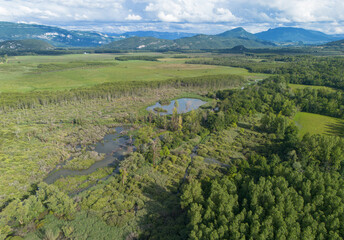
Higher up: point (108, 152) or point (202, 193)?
point (202, 193)

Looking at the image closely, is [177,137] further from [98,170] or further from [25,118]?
Result: [25,118]

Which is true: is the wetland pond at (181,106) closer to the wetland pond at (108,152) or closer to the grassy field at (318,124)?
the wetland pond at (108,152)

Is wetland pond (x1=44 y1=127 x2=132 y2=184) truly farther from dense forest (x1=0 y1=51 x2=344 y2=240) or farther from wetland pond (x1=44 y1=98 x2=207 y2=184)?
dense forest (x1=0 y1=51 x2=344 y2=240)

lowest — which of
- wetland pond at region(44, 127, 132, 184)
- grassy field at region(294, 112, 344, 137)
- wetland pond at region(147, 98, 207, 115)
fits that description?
wetland pond at region(44, 127, 132, 184)

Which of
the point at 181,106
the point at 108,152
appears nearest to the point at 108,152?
the point at 108,152

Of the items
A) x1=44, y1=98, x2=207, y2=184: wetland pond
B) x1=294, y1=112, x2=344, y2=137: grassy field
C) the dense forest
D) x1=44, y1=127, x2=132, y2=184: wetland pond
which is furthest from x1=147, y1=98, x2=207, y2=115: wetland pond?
x1=294, y1=112, x2=344, y2=137: grassy field

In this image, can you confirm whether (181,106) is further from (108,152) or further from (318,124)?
(318,124)

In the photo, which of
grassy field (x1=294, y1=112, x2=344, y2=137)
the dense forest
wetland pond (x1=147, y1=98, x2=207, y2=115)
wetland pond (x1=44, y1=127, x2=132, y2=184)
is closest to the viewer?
the dense forest
